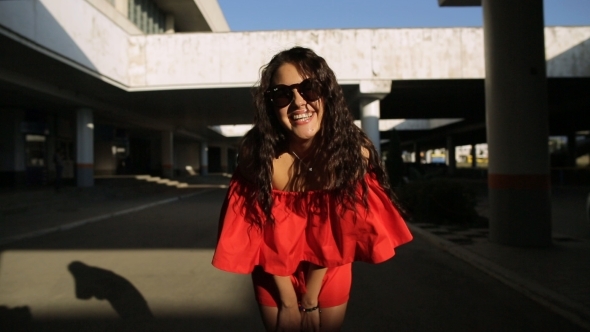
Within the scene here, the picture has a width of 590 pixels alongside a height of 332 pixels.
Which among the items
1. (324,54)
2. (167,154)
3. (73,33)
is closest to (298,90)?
(73,33)

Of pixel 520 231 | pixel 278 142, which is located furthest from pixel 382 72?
pixel 278 142

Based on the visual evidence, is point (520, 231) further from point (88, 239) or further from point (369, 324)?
point (88, 239)

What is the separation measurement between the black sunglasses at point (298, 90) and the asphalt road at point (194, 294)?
2699 millimetres

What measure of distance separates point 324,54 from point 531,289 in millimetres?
12525

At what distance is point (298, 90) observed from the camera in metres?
1.74

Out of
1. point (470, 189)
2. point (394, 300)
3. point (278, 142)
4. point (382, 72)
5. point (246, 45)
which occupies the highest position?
point (246, 45)

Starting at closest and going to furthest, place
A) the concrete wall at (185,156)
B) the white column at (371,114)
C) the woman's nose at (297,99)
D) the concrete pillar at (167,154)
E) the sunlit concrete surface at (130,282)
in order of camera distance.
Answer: the woman's nose at (297,99) → the sunlit concrete surface at (130,282) → the white column at (371,114) → the concrete pillar at (167,154) → the concrete wall at (185,156)

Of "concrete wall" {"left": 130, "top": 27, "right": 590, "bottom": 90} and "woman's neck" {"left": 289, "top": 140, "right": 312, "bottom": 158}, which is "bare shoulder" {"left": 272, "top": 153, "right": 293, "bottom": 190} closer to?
"woman's neck" {"left": 289, "top": 140, "right": 312, "bottom": 158}

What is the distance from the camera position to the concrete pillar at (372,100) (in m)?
16.1

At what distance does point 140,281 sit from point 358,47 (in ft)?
41.7

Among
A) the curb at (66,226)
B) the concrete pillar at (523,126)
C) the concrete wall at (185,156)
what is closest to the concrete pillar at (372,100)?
the curb at (66,226)

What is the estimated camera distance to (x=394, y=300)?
181 inches

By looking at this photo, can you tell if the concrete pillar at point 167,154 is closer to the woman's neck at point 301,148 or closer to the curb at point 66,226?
the curb at point 66,226

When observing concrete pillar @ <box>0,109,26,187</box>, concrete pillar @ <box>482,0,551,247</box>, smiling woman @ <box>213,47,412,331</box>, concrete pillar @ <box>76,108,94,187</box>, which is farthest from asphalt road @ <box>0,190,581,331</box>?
concrete pillar @ <box>0,109,26,187</box>
